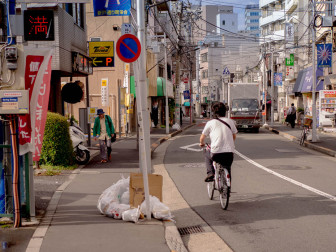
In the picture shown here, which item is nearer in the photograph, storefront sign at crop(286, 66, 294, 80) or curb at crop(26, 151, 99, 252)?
curb at crop(26, 151, 99, 252)

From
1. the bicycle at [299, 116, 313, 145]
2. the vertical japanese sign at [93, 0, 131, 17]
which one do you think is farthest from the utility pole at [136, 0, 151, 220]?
the bicycle at [299, 116, 313, 145]

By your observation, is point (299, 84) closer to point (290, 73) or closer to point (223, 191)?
point (290, 73)

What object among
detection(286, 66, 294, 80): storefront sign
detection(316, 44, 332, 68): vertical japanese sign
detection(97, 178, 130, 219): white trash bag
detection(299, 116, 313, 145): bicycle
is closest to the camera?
detection(97, 178, 130, 219): white trash bag

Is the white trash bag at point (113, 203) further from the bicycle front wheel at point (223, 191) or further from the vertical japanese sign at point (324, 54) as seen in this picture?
the vertical japanese sign at point (324, 54)

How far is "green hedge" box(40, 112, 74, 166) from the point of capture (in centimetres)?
1279

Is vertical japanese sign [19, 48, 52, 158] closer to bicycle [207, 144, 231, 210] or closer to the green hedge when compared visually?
bicycle [207, 144, 231, 210]

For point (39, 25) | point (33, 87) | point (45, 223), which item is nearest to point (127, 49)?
point (33, 87)

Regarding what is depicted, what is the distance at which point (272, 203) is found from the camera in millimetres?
8977

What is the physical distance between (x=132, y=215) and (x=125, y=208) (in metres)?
0.34

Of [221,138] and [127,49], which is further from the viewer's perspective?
[221,138]

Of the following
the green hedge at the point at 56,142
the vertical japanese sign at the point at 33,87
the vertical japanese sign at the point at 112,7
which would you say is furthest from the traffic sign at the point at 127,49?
the green hedge at the point at 56,142

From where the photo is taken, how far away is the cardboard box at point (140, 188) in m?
7.44

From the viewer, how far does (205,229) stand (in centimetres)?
719

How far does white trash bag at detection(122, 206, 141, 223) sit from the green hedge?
20.7 feet
